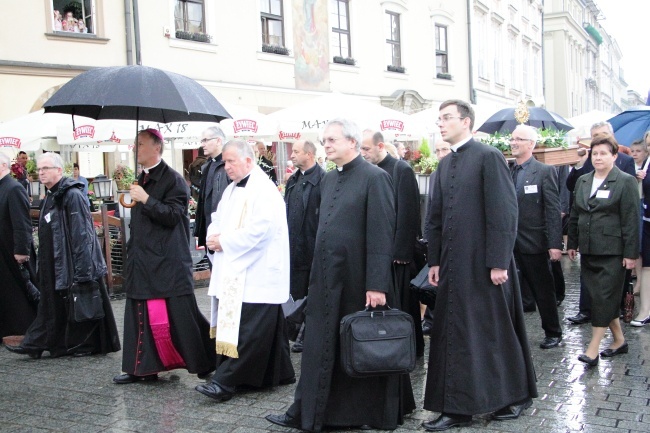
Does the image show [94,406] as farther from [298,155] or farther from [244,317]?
[298,155]

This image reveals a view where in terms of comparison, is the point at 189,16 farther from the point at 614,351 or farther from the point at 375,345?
the point at 375,345

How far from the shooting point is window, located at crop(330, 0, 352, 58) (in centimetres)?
2258

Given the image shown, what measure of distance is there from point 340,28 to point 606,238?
17746 mm

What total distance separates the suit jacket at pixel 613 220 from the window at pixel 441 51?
22271mm

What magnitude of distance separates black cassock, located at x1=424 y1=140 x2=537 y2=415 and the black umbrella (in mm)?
8385

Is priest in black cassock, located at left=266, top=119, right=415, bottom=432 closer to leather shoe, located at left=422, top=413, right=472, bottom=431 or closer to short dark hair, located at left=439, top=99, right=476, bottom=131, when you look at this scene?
leather shoe, located at left=422, top=413, right=472, bottom=431

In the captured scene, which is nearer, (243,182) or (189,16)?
(243,182)

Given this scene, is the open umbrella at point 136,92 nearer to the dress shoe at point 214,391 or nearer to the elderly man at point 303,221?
the elderly man at point 303,221

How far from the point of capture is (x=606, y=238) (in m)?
6.20

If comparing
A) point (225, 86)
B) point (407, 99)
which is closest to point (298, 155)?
point (225, 86)

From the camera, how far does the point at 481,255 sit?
4688mm

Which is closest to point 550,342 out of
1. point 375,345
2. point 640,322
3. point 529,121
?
point 640,322

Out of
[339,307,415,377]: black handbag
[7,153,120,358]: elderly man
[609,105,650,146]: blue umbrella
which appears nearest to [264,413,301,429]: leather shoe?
[339,307,415,377]: black handbag

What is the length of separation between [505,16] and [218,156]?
102ft
